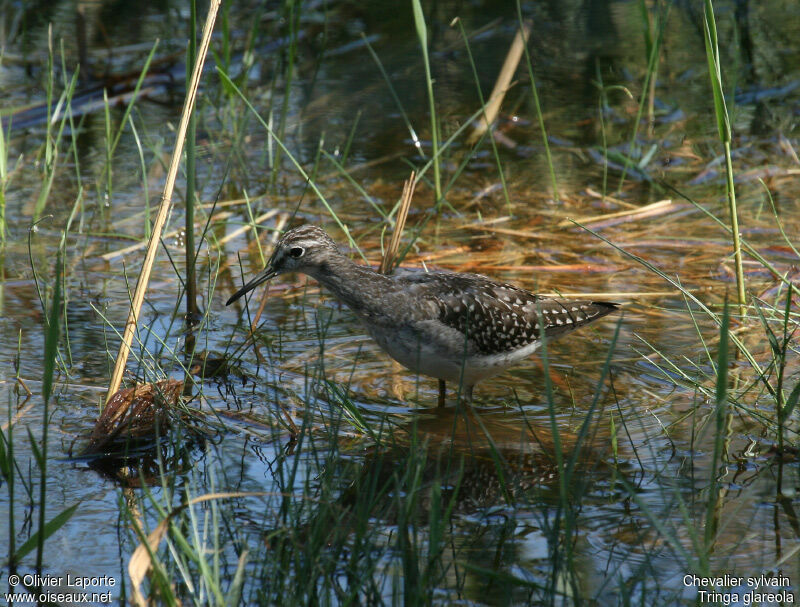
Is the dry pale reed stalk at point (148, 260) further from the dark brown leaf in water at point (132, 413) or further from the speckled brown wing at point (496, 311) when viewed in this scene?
the speckled brown wing at point (496, 311)

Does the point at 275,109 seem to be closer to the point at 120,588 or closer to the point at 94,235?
the point at 94,235

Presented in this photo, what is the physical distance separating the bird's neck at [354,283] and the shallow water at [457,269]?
0.88ft

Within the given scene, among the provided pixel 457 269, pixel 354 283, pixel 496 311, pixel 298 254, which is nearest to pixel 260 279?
pixel 298 254

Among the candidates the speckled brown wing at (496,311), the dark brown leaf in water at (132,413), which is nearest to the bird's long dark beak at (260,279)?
the speckled brown wing at (496,311)

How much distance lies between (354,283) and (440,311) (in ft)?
1.80

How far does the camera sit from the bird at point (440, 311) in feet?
18.7

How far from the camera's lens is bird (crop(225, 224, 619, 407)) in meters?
5.69

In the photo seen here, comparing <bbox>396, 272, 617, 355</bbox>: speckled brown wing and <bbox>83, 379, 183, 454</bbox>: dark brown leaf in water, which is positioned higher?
<bbox>396, 272, 617, 355</bbox>: speckled brown wing

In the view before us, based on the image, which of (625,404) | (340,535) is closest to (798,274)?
(625,404)

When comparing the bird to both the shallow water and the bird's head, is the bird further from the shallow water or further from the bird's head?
the shallow water

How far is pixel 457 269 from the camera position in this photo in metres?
7.57

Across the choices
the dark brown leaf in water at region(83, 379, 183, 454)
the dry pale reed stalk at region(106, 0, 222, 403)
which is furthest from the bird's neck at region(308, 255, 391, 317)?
the dry pale reed stalk at region(106, 0, 222, 403)

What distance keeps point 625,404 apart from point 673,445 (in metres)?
0.62

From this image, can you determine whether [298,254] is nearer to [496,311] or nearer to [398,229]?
[398,229]
